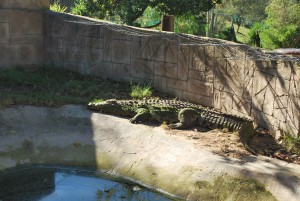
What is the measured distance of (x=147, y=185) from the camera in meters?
5.77

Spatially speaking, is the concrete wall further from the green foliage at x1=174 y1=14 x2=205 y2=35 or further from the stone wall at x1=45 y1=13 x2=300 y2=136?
the green foliage at x1=174 y1=14 x2=205 y2=35

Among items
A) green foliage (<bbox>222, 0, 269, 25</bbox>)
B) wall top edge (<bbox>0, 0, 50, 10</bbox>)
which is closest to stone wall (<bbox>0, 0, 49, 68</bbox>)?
wall top edge (<bbox>0, 0, 50, 10</bbox>)

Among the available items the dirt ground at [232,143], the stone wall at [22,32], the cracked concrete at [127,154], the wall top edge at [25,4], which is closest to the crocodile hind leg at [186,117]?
the dirt ground at [232,143]

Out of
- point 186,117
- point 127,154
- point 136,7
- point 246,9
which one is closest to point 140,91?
point 186,117

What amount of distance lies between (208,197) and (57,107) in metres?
3.41

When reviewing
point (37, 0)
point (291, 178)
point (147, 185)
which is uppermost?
point (37, 0)

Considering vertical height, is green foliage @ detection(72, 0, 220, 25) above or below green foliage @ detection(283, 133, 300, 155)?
above

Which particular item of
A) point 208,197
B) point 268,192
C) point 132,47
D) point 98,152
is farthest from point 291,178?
point 132,47

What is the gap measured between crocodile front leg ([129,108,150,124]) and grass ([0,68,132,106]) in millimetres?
1191

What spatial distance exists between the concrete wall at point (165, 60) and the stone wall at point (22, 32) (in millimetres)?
21

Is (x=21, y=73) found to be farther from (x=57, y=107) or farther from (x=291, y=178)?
(x=291, y=178)

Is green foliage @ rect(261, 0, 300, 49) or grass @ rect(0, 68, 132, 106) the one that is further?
green foliage @ rect(261, 0, 300, 49)

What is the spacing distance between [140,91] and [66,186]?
121 inches

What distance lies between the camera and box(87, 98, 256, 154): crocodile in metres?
6.72
